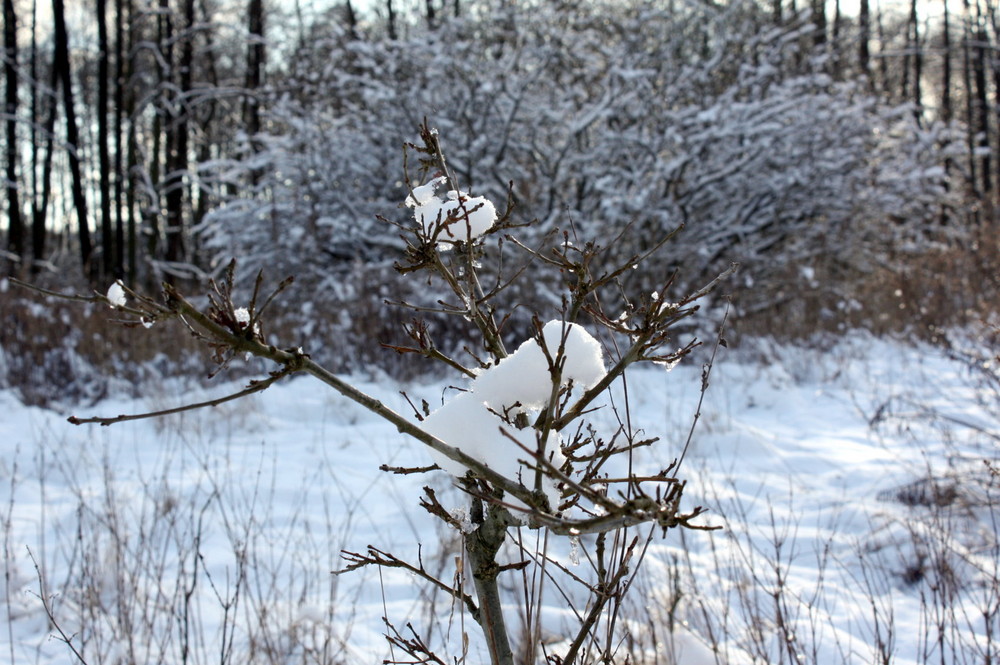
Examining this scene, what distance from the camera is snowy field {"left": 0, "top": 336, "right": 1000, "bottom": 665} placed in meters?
1.88

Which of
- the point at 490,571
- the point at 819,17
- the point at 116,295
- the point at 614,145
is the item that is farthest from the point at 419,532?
the point at 819,17

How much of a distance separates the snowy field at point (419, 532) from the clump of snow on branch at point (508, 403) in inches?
7.4

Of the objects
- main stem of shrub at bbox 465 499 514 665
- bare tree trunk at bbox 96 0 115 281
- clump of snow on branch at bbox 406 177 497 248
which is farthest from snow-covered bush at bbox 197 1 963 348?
main stem of shrub at bbox 465 499 514 665

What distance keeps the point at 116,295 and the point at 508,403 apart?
0.42 metres

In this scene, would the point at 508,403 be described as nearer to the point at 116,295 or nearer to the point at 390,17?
the point at 116,295

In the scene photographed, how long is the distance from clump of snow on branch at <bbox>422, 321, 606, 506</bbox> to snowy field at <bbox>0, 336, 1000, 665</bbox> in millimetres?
188

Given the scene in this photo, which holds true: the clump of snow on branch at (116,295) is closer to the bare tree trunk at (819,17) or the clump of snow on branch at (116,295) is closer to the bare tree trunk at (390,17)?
the bare tree trunk at (390,17)

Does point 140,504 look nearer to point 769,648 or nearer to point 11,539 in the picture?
point 11,539

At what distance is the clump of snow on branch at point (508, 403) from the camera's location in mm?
796

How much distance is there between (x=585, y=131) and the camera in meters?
7.79

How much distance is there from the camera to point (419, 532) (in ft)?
9.44

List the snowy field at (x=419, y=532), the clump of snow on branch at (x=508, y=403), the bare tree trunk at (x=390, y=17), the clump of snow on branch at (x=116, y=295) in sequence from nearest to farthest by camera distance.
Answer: the clump of snow on branch at (x=116, y=295)
the clump of snow on branch at (x=508, y=403)
the snowy field at (x=419, y=532)
the bare tree trunk at (x=390, y=17)

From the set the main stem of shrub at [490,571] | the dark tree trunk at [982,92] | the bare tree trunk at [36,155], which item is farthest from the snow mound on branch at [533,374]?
the dark tree trunk at [982,92]

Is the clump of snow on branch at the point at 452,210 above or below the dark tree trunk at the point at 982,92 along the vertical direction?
below
